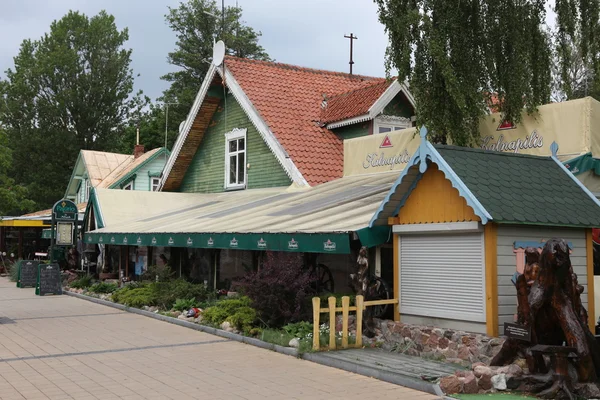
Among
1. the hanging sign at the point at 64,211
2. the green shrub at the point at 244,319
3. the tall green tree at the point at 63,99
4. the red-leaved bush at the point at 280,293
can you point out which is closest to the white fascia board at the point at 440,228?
the red-leaved bush at the point at 280,293

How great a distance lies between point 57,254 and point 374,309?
22143 millimetres

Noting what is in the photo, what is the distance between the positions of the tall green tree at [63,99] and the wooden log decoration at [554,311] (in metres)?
47.6

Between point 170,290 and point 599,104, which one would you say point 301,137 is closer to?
point 170,290

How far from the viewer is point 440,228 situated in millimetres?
9992

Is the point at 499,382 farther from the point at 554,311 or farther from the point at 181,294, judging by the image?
the point at 181,294

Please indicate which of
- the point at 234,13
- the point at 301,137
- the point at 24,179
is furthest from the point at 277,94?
the point at 24,179

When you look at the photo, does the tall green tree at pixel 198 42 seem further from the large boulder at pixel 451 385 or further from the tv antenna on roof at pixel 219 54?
the large boulder at pixel 451 385

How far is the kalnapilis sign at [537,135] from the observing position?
11.9m

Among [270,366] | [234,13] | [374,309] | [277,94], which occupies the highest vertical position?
[234,13]

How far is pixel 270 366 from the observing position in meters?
9.68

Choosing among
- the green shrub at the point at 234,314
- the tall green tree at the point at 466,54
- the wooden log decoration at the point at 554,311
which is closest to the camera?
the wooden log decoration at the point at 554,311

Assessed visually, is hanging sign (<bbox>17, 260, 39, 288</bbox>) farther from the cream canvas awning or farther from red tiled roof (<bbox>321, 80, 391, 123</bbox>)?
red tiled roof (<bbox>321, 80, 391, 123</bbox>)

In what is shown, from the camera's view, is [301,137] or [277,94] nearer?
[301,137]

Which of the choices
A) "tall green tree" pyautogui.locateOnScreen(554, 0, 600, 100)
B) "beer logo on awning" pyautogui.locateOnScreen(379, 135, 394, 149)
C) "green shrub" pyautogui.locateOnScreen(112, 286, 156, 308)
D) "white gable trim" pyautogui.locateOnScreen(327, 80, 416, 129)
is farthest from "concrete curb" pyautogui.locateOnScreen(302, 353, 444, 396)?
"white gable trim" pyautogui.locateOnScreen(327, 80, 416, 129)
